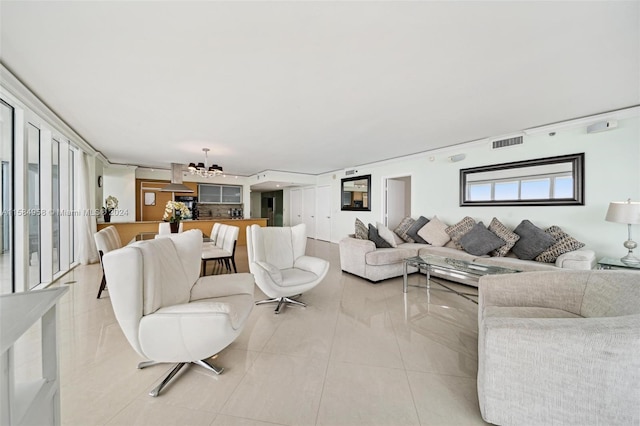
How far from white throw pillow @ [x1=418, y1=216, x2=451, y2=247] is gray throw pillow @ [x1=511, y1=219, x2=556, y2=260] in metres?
0.98

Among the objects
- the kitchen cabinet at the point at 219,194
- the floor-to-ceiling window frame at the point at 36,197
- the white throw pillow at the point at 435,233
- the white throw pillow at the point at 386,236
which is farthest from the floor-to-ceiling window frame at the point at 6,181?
the white throw pillow at the point at 435,233

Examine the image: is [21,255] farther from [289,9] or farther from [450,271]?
[450,271]

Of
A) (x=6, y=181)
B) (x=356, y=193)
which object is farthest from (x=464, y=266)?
(x=6, y=181)

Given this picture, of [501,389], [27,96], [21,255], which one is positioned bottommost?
[501,389]

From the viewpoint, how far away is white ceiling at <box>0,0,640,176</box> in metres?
1.41

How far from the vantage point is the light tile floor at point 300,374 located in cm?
128

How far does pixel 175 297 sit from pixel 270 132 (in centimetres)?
274

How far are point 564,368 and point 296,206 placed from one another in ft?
27.8

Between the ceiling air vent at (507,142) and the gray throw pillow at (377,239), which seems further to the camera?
the gray throw pillow at (377,239)

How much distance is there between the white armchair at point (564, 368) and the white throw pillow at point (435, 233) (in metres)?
2.74

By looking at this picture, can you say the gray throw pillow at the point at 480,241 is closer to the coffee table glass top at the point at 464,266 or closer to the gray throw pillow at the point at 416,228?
the coffee table glass top at the point at 464,266

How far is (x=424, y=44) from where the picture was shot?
166 centimetres

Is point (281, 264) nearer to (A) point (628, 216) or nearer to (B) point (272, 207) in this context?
(A) point (628, 216)

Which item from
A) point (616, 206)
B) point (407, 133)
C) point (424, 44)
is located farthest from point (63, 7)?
point (616, 206)
